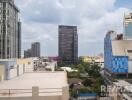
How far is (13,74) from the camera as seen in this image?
154 ft

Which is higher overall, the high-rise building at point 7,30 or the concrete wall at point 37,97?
the high-rise building at point 7,30

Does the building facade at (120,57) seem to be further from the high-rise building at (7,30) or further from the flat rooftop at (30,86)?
the flat rooftop at (30,86)

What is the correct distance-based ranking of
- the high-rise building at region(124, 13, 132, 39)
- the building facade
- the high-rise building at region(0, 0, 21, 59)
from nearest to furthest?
the high-rise building at region(0, 0, 21, 59) → the building facade → the high-rise building at region(124, 13, 132, 39)

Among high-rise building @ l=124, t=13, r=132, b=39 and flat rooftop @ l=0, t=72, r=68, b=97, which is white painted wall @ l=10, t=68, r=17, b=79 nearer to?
flat rooftop @ l=0, t=72, r=68, b=97

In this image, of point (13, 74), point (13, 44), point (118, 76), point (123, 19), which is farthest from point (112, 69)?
point (13, 74)

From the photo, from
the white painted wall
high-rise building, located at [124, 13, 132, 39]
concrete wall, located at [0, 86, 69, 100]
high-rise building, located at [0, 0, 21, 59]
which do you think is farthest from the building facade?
concrete wall, located at [0, 86, 69, 100]

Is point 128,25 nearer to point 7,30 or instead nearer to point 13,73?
point 7,30

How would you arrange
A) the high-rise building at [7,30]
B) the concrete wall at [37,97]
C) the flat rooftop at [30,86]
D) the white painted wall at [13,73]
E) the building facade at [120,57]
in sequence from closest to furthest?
the concrete wall at [37,97] → the flat rooftop at [30,86] → the white painted wall at [13,73] → the high-rise building at [7,30] → the building facade at [120,57]

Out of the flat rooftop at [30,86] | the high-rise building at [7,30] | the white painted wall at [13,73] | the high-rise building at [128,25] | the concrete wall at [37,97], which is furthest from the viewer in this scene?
the high-rise building at [128,25]

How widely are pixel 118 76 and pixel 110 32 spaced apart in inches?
849

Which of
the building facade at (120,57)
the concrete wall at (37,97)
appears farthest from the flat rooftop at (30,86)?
the building facade at (120,57)

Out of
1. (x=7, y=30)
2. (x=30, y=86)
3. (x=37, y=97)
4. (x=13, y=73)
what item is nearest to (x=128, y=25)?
(x=7, y=30)

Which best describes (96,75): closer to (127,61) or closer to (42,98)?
(127,61)

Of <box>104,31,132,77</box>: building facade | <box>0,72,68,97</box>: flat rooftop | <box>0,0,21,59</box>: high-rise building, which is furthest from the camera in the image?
<box>104,31,132,77</box>: building facade
